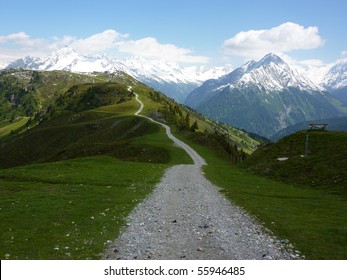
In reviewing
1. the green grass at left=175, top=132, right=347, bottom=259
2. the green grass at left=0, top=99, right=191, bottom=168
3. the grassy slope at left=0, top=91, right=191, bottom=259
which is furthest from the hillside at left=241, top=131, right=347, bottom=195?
the green grass at left=0, top=99, right=191, bottom=168

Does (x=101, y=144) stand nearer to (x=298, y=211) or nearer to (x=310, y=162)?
(x=310, y=162)

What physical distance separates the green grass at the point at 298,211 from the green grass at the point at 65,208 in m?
10.5

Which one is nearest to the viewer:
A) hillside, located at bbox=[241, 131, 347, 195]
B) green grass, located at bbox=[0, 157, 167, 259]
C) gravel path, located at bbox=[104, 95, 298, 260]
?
gravel path, located at bbox=[104, 95, 298, 260]

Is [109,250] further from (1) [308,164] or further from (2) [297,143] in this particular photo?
(2) [297,143]

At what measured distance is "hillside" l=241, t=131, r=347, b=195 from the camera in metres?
43.8

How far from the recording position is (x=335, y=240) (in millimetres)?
19531

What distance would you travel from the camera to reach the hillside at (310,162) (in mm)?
43750

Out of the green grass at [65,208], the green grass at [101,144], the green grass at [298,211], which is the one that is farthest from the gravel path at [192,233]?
the green grass at [101,144]

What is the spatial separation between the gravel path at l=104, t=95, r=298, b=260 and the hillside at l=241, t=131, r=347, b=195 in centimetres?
1752

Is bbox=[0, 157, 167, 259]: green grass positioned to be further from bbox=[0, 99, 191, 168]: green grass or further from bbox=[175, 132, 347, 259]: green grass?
bbox=[0, 99, 191, 168]: green grass

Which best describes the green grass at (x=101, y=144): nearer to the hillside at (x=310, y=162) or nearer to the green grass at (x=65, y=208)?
the hillside at (x=310, y=162)

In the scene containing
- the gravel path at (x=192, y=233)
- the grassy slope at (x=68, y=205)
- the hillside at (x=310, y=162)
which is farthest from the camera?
the hillside at (x=310, y=162)

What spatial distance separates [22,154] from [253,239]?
572 ft
